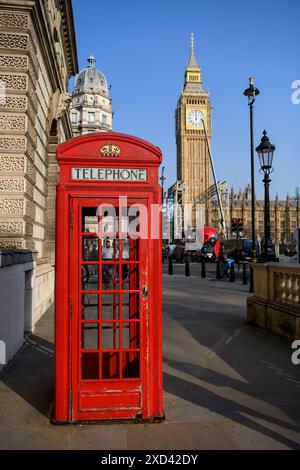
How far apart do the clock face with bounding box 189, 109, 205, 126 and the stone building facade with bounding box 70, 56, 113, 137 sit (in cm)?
4377

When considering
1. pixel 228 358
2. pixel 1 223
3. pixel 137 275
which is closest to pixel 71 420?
pixel 137 275

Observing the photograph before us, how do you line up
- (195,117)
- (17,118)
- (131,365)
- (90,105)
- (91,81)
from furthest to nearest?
(195,117) < (91,81) < (90,105) < (17,118) < (131,365)

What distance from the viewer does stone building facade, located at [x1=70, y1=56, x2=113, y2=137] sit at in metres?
83.0

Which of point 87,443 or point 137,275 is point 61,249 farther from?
point 87,443

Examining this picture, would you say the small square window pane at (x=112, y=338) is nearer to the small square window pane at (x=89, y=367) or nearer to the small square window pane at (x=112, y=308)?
the small square window pane at (x=112, y=308)

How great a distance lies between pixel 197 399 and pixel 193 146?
419 feet

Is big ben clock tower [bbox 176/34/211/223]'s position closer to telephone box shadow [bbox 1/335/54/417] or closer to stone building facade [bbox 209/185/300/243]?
stone building facade [bbox 209/185/300/243]

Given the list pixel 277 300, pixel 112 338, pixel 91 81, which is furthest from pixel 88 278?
pixel 91 81

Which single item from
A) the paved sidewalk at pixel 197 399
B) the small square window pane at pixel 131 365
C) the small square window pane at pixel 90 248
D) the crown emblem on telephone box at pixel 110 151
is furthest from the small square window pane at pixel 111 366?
the crown emblem on telephone box at pixel 110 151

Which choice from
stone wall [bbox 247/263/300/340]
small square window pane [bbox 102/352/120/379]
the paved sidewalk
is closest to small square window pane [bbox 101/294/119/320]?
small square window pane [bbox 102/352/120/379]

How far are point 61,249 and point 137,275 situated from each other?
799mm

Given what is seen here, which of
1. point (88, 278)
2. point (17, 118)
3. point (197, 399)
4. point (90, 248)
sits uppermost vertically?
point (17, 118)

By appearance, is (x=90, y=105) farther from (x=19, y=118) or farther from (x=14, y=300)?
(x=14, y=300)

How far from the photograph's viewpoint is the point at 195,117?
130000 millimetres
